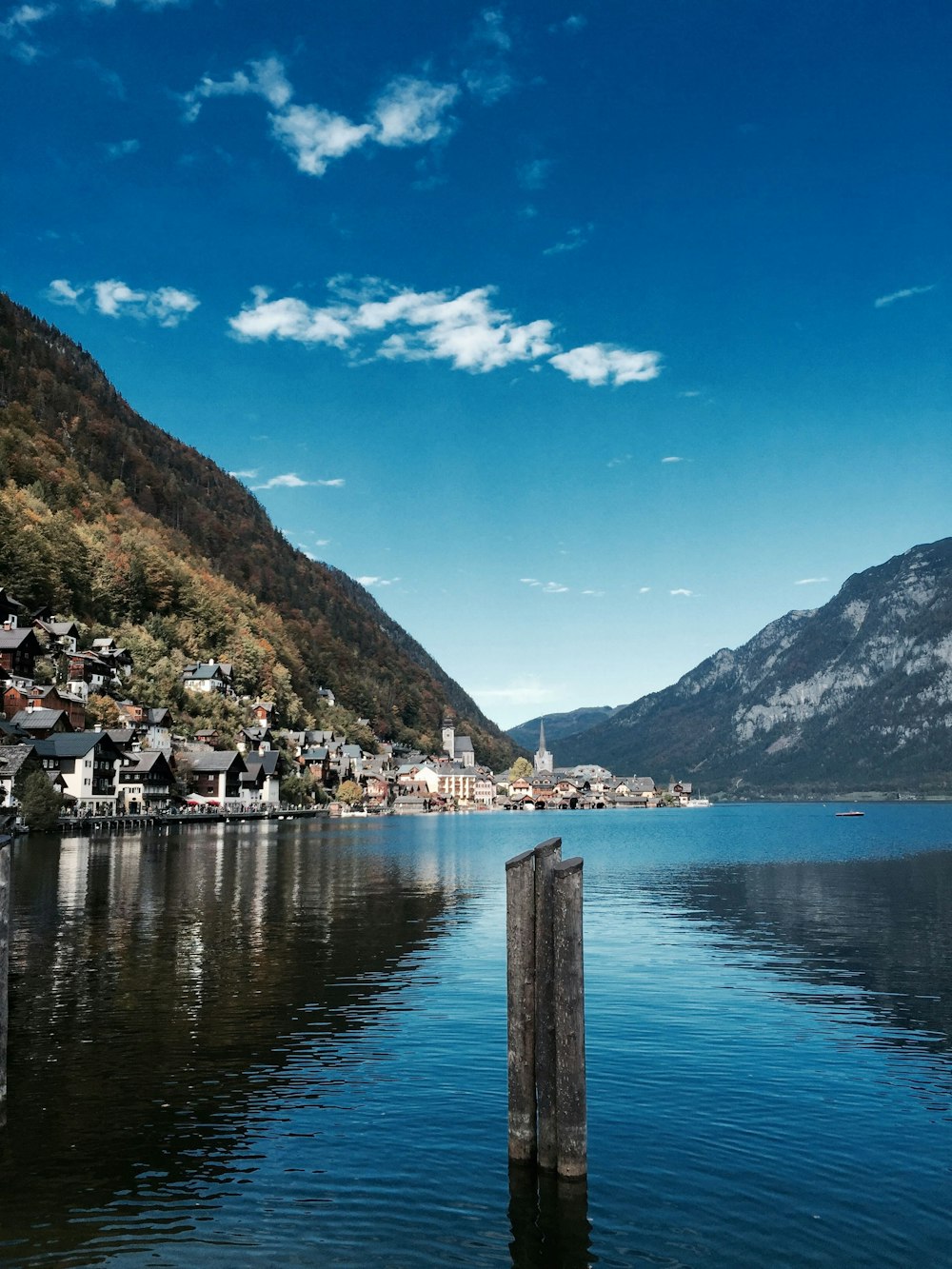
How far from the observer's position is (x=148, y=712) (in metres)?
152

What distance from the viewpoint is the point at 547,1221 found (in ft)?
42.9

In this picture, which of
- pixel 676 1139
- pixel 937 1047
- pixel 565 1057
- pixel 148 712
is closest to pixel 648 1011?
pixel 937 1047

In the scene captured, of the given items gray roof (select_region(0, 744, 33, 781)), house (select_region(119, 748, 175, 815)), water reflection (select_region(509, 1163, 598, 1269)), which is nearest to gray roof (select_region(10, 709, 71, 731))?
house (select_region(119, 748, 175, 815))

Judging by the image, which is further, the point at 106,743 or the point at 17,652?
the point at 17,652

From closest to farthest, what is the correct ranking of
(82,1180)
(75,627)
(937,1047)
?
(82,1180)
(937,1047)
(75,627)

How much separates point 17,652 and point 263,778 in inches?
2267

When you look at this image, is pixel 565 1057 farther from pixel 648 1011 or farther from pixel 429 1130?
pixel 648 1011

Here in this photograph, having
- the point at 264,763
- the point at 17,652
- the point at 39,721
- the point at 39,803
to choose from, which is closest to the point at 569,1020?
the point at 39,803

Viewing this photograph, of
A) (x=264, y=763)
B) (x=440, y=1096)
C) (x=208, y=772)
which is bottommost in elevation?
(x=440, y=1096)

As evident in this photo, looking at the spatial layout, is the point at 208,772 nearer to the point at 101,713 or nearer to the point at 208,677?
the point at 101,713

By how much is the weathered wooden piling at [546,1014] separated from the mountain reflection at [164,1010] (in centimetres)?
479

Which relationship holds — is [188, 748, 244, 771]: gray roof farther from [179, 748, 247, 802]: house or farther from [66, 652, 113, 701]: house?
[66, 652, 113, 701]: house

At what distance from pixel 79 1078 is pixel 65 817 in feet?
310

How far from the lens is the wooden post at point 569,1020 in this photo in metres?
13.5
